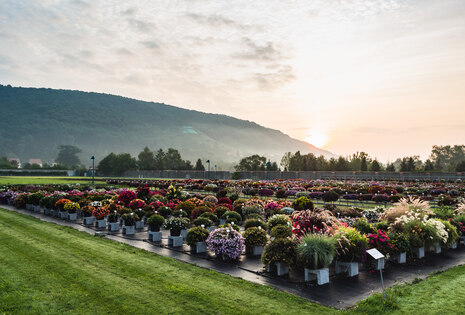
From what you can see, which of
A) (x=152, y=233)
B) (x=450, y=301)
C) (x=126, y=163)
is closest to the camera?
(x=450, y=301)

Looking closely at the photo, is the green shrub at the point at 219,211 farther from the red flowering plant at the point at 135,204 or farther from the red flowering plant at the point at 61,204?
the red flowering plant at the point at 61,204

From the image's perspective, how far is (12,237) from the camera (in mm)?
14680

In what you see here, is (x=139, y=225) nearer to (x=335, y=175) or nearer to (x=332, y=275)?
(x=332, y=275)

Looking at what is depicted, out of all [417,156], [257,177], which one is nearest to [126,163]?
[257,177]

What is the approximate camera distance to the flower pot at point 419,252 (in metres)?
12.2

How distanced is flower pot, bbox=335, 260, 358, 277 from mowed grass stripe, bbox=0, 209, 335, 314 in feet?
8.88

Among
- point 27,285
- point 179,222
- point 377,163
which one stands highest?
point 377,163

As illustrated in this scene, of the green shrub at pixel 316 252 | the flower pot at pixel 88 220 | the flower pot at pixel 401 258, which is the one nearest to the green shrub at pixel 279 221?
the flower pot at pixel 401 258

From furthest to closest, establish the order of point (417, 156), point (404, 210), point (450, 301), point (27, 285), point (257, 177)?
point (417, 156) < point (257, 177) < point (404, 210) < point (27, 285) < point (450, 301)

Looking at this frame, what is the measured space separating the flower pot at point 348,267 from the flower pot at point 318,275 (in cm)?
105

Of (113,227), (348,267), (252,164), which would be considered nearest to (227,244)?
(348,267)

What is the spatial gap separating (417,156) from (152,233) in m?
184

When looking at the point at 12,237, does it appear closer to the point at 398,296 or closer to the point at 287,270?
the point at 287,270

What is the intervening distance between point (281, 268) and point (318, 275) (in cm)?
114
